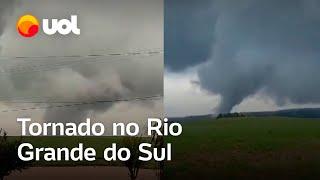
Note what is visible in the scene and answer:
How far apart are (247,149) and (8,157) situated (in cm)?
174

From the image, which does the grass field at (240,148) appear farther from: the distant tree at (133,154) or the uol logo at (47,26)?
the uol logo at (47,26)

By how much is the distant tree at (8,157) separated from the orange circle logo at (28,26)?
713 millimetres

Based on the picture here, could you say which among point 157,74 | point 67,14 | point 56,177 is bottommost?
point 56,177

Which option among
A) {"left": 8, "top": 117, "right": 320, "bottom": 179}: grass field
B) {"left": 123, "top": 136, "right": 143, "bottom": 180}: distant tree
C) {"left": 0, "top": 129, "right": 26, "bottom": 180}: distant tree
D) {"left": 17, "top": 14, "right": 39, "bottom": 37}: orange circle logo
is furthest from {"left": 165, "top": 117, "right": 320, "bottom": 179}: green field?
{"left": 17, "top": 14, "right": 39, "bottom": 37}: orange circle logo

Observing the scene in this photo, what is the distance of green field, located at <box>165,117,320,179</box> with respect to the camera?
9.81 ft

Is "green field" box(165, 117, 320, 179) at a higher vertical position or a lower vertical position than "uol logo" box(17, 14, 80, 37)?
lower

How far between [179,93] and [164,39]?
15.8 inches

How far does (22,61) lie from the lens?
3.00 metres

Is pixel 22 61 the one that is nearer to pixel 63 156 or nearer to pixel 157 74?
pixel 63 156

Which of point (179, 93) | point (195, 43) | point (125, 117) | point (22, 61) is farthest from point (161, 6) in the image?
point (22, 61)

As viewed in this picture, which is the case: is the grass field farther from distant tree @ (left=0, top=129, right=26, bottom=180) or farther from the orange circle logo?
the orange circle logo

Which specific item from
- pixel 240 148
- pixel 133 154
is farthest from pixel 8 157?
pixel 240 148

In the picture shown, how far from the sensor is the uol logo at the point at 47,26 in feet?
9.86

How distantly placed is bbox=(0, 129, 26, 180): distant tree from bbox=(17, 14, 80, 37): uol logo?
2.40ft
